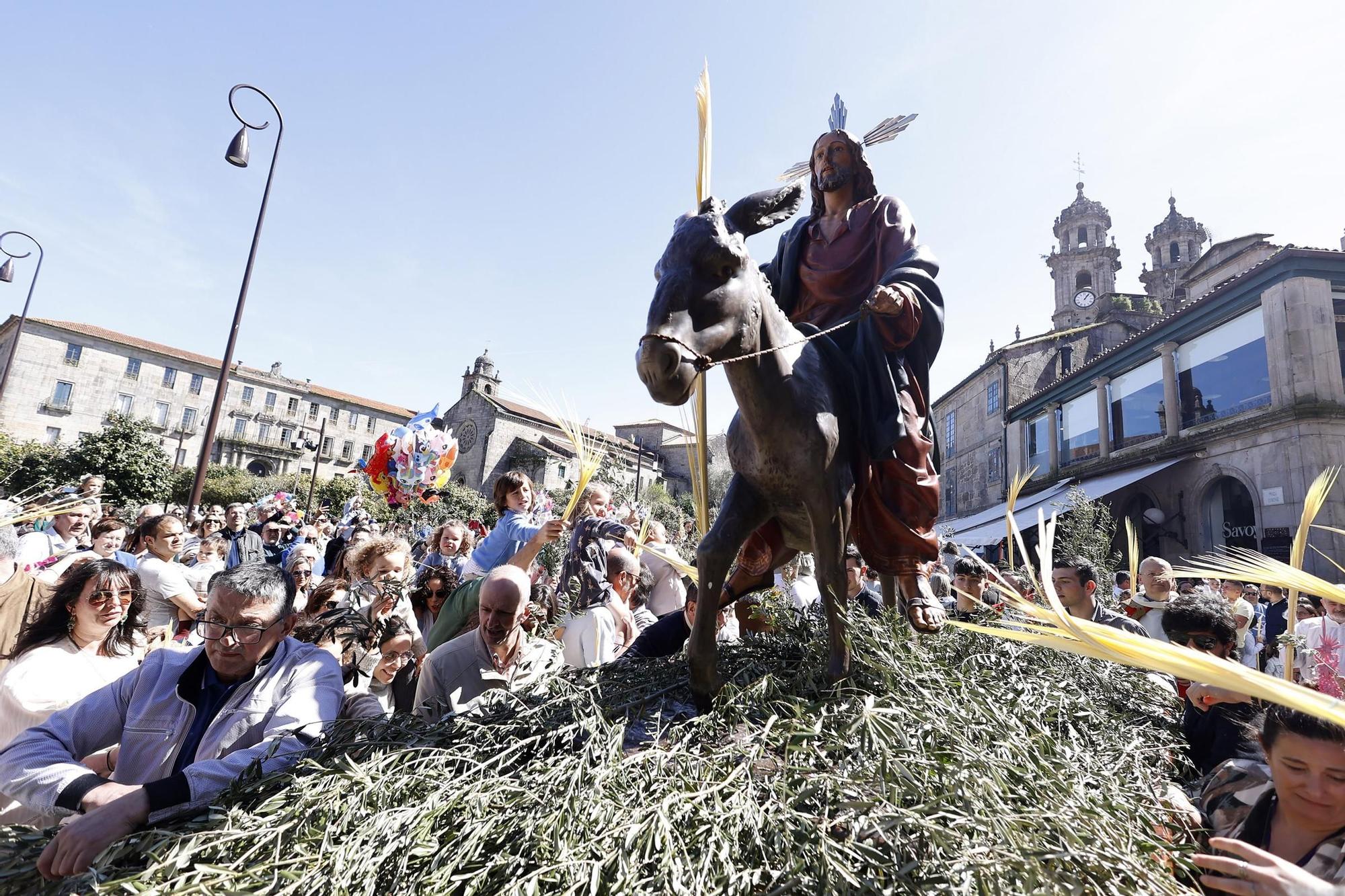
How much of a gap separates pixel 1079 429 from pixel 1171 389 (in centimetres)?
542

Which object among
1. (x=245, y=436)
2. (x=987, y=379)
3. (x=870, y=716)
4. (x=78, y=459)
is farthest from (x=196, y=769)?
(x=245, y=436)

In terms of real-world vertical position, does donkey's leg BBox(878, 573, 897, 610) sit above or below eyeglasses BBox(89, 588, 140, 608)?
above

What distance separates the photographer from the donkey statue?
2.22 metres

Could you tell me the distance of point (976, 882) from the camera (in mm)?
1323

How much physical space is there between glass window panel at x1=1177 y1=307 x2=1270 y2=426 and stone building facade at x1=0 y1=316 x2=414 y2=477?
4803 centimetres

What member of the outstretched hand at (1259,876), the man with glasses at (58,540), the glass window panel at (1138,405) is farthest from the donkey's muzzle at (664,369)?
the glass window panel at (1138,405)

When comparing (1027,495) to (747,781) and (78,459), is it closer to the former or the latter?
(747,781)

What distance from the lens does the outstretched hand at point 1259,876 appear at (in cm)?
151

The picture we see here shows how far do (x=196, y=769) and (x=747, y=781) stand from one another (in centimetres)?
158

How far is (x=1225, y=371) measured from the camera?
18.4 meters

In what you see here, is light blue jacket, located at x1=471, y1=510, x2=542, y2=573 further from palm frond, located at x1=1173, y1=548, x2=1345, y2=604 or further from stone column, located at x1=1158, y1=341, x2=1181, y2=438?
stone column, located at x1=1158, y1=341, x2=1181, y2=438

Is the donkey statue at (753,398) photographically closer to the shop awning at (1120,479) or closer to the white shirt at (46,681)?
the white shirt at (46,681)

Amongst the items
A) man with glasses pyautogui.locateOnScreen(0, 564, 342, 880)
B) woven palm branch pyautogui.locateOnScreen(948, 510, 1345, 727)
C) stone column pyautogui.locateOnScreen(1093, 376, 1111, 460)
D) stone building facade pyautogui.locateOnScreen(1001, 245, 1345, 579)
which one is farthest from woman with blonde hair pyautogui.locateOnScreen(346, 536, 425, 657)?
stone column pyautogui.locateOnScreen(1093, 376, 1111, 460)

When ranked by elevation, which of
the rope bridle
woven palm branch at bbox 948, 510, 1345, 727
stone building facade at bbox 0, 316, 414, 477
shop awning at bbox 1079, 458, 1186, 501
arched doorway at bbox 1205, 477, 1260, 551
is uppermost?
stone building facade at bbox 0, 316, 414, 477
